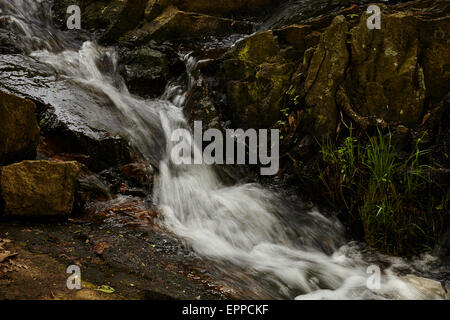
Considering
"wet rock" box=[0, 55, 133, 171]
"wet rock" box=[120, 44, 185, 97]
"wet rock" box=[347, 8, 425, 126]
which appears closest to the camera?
"wet rock" box=[347, 8, 425, 126]

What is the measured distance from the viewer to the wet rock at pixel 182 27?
26.9ft

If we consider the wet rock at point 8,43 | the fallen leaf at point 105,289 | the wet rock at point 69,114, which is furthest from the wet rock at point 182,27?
the fallen leaf at point 105,289

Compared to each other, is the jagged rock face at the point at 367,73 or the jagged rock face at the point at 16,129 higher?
the jagged rock face at the point at 367,73

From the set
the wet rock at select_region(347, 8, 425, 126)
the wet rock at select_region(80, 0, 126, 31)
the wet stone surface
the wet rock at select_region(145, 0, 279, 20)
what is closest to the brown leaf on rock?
the wet stone surface

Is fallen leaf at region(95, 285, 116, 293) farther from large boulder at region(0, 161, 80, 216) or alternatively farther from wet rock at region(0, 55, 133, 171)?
wet rock at region(0, 55, 133, 171)

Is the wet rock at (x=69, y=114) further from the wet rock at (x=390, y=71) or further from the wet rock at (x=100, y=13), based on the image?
the wet rock at (x=100, y=13)

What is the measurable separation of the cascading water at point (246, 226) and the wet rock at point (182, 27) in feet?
7.15

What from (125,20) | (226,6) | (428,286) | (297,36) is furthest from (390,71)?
(125,20)

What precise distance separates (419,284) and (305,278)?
107cm

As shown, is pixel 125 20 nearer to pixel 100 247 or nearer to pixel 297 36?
pixel 297 36

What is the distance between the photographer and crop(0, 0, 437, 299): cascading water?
3322 millimetres

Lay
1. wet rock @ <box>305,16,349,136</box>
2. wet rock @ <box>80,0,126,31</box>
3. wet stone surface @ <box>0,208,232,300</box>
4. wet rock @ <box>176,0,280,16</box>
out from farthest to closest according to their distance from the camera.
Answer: wet rock @ <box>80,0,126,31</box>, wet rock @ <box>176,0,280,16</box>, wet rock @ <box>305,16,349,136</box>, wet stone surface @ <box>0,208,232,300</box>

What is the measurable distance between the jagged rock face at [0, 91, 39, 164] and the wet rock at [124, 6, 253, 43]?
5089mm
